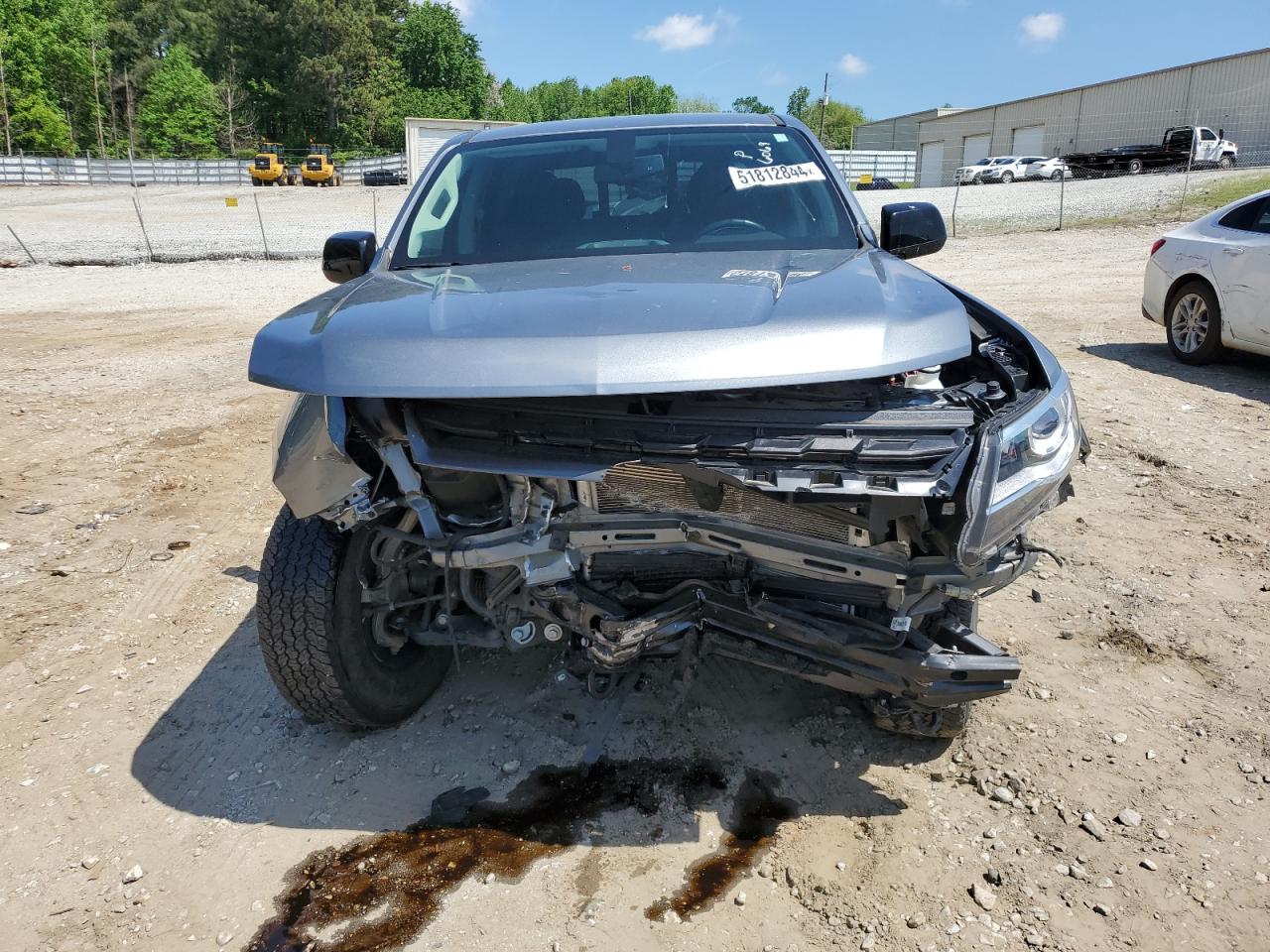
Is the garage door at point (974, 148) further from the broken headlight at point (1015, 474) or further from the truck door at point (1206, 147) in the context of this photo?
the broken headlight at point (1015, 474)

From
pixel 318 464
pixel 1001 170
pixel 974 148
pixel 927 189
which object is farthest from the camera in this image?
pixel 974 148

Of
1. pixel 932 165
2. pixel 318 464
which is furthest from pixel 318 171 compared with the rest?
pixel 318 464

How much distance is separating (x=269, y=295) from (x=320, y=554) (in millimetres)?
11232

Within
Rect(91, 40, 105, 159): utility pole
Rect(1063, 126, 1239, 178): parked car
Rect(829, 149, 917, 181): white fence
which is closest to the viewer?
Rect(1063, 126, 1239, 178): parked car

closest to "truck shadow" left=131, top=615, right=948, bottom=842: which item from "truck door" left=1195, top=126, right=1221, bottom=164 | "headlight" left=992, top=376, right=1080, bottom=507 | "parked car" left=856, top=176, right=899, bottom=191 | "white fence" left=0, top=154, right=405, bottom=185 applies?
"headlight" left=992, top=376, right=1080, bottom=507

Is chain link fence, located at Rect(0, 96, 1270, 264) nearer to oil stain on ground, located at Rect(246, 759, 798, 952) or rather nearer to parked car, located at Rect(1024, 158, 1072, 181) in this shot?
parked car, located at Rect(1024, 158, 1072, 181)

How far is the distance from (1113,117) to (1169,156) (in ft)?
49.1

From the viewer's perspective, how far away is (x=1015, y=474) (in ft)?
7.25

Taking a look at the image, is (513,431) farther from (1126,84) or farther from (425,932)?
(1126,84)

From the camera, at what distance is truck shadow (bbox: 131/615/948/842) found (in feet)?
9.32

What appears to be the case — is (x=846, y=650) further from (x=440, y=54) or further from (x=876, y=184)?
(x=440, y=54)

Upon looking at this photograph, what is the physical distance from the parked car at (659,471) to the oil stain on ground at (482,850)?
0.39 m

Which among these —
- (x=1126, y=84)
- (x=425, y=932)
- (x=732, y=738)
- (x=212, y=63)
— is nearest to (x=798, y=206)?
(x=732, y=738)

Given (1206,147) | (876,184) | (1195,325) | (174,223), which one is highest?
(1206,147)
